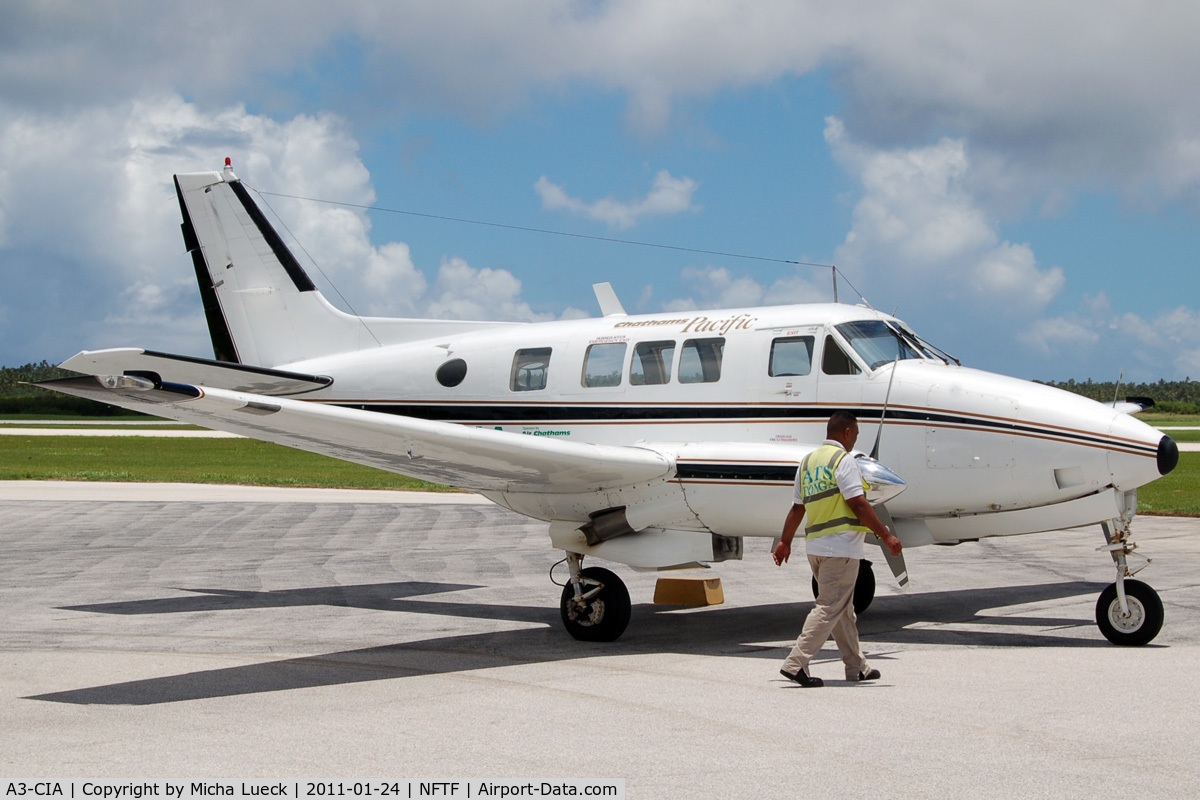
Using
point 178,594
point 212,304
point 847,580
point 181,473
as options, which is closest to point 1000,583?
point 847,580

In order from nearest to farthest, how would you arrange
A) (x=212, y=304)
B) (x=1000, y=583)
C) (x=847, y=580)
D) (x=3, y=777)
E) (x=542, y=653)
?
(x=3, y=777)
(x=847, y=580)
(x=542, y=653)
(x=1000, y=583)
(x=212, y=304)

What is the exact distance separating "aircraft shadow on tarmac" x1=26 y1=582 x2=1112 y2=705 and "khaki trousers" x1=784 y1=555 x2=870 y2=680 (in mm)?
1424

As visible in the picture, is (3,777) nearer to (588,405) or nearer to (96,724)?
(96,724)

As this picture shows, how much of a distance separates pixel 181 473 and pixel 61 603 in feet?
76.2

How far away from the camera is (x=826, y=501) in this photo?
8.19m

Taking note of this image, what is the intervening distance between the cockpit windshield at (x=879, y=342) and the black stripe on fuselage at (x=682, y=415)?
1.86 ft

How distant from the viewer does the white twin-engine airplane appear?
30.6ft

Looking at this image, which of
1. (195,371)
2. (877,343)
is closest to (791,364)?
(877,343)

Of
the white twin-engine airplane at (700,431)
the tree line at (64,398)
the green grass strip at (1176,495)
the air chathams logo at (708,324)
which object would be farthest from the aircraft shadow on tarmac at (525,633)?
the tree line at (64,398)

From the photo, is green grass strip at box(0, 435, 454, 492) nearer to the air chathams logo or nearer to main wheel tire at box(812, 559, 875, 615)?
main wheel tire at box(812, 559, 875, 615)

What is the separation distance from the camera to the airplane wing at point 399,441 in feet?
26.0

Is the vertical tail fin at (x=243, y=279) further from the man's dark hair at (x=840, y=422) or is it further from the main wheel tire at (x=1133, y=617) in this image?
the main wheel tire at (x=1133, y=617)

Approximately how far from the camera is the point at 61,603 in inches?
477

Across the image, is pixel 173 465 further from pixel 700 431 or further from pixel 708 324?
pixel 700 431
